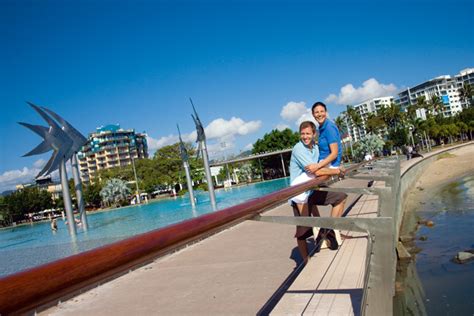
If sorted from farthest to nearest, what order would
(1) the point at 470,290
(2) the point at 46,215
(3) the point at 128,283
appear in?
(2) the point at 46,215
(3) the point at 128,283
(1) the point at 470,290

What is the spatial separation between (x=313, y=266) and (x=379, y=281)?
2.07 meters

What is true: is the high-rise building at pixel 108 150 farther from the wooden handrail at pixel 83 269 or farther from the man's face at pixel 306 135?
the wooden handrail at pixel 83 269

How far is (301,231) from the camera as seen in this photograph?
423 cm

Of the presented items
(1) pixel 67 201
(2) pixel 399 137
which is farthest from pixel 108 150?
(1) pixel 67 201

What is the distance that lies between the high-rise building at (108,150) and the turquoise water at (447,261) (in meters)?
131

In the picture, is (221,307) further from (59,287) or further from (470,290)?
(59,287)

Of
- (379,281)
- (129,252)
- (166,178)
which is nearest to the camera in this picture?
(129,252)

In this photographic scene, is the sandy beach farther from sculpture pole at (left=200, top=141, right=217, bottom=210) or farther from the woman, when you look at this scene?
sculpture pole at (left=200, top=141, right=217, bottom=210)

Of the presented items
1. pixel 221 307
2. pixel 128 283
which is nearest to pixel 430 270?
pixel 221 307

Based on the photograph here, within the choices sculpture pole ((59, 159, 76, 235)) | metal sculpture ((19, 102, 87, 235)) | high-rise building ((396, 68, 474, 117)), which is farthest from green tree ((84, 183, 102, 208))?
high-rise building ((396, 68, 474, 117))

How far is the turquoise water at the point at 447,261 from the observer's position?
16.8 feet

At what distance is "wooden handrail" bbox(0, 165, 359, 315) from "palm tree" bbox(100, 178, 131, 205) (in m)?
75.2

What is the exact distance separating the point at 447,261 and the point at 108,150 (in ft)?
462

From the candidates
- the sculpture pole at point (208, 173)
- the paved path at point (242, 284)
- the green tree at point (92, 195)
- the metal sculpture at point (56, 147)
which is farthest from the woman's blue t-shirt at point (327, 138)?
the green tree at point (92, 195)
